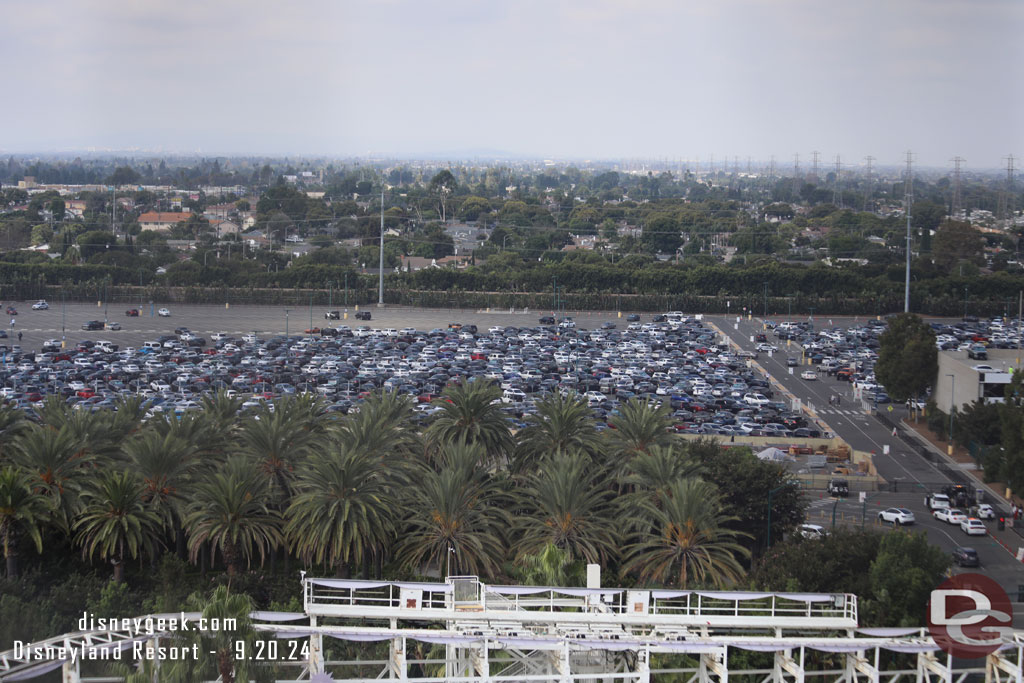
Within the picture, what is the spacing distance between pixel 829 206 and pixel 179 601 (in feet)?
200

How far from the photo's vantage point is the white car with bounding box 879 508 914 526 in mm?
12375

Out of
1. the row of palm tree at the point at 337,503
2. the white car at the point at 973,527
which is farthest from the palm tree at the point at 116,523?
the white car at the point at 973,527

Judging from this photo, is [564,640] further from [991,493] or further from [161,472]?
[991,493]

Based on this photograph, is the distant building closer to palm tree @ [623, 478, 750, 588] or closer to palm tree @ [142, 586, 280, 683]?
palm tree @ [623, 478, 750, 588]

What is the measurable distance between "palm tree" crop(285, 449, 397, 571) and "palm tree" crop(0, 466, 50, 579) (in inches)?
79.7

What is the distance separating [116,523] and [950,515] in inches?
375

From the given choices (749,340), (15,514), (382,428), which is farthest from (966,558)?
(749,340)

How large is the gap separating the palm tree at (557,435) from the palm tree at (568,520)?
141cm

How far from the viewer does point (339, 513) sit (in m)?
8.76

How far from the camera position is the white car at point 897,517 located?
12.4 m

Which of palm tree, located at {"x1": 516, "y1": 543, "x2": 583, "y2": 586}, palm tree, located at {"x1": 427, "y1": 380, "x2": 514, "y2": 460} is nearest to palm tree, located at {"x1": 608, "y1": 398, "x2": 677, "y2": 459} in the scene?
palm tree, located at {"x1": 427, "y1": 380, "x2": 514, "y2": 460}

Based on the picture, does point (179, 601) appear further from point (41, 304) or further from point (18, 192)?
point (18, 192)

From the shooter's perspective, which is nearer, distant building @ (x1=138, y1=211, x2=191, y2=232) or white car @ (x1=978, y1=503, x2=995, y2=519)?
white car @ (x1=978, y1=503, x2=995, y2=519)

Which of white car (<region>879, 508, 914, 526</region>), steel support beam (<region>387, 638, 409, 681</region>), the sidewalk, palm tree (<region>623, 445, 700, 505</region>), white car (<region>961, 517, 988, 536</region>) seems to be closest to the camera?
steel support beam (<region>387, 638, 409, 681</region>)
